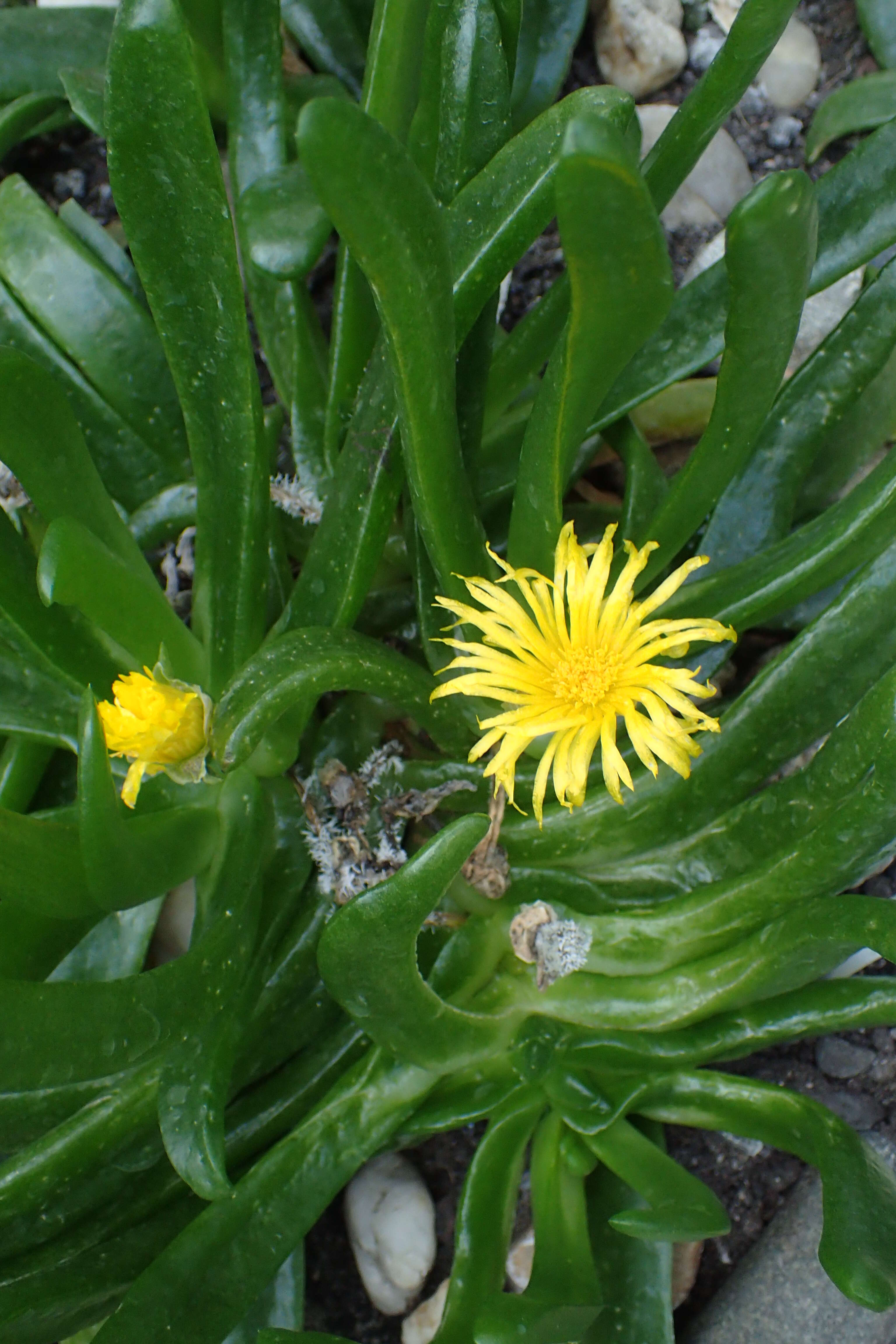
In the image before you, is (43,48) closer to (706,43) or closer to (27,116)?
(27,116)

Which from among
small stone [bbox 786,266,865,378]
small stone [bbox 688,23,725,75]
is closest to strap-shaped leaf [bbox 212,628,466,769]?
small stone [bbox 786,266,865,378]

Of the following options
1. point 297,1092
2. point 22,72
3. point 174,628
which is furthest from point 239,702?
point 22,72

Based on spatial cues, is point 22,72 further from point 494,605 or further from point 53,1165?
point 53,1165

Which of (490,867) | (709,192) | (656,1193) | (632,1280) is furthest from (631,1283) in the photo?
(709,192)

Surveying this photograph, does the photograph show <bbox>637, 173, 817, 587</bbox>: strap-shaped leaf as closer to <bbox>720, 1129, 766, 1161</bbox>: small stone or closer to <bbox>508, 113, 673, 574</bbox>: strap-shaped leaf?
<bbox>508, 113, 673, 574</bbox>: strap-shaped leaf

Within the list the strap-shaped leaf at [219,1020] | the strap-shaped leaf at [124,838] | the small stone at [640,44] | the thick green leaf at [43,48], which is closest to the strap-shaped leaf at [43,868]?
the strap-shaped leaf at [124,838]

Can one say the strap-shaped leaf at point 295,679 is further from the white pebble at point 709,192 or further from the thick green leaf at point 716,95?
the white pebble at point 709,192
